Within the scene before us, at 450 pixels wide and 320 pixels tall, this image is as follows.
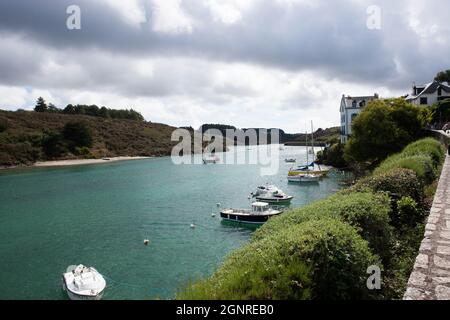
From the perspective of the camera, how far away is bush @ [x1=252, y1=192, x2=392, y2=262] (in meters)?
9.51

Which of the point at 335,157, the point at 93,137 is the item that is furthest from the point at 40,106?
the point at 335,157

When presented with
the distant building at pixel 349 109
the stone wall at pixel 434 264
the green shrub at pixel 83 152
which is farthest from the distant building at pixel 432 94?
the green shrub at pixel 83 152

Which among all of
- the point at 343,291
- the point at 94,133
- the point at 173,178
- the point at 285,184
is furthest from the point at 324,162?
the point at 94,133

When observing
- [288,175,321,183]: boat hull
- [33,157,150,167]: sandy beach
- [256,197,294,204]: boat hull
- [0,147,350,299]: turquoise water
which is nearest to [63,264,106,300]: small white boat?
[0,147,350,299]: turquoise water

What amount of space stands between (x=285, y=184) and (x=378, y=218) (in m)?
50.0

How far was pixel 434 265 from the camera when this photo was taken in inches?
299

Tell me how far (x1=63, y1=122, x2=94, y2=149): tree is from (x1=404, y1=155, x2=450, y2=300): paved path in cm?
12622

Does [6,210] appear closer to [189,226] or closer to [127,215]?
[127,215]

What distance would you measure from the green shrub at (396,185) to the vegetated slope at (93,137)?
110669 millimetres

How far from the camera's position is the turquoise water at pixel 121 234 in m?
21.3

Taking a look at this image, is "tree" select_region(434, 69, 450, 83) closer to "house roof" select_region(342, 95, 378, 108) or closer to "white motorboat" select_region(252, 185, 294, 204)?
"house roof" select_region(342, 95, 378, 108)

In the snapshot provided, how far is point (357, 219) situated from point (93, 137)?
14106cm

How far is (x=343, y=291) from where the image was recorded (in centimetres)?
682

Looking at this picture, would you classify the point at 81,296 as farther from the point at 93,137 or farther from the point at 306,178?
the point at 93,137
